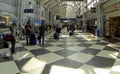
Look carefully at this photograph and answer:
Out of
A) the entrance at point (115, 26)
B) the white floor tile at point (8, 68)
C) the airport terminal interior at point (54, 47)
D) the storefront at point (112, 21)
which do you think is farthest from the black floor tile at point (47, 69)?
the entrance at point (115, 26)

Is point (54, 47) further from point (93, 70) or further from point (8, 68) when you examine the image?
point (93, 70)

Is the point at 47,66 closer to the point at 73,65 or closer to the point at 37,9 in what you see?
the point at 73,65

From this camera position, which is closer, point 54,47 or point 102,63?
point 102,63

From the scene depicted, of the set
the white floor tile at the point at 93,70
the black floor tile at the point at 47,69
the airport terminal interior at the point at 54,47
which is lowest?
the white floor tile at the point at 93,70

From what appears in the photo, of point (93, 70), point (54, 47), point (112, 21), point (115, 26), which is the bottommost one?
point (93, 70)

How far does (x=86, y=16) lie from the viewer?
26906 mm

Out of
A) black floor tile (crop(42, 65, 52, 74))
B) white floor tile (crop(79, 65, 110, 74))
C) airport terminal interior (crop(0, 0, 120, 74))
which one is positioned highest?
airport terminal interior (crop(0, 0, 120, 74))

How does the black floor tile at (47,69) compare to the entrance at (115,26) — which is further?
the entrance at (115,26)

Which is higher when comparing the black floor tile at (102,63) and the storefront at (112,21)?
the storefront at (112,21)

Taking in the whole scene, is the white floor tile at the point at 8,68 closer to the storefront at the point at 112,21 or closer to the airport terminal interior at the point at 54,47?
the airport terminal interior at the point at 54,47

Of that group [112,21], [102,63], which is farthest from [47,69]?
[112,21]

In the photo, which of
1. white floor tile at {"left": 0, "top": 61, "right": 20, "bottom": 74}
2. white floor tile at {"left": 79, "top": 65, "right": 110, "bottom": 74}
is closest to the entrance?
white floor tile at {"left": 79, "top": 65, "right": 110, "bottom": 74}

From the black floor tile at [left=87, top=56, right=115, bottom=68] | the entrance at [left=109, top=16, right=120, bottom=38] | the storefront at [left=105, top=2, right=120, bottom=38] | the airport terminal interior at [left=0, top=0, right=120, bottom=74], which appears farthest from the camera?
the entrance at [left=109, top=16, right=120, bottom=38]

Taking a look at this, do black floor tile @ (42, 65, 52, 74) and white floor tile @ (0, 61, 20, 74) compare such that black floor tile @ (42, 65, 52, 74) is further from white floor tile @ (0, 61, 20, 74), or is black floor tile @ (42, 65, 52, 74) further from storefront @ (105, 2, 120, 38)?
storefront @ (105, 2, 120, 38)
